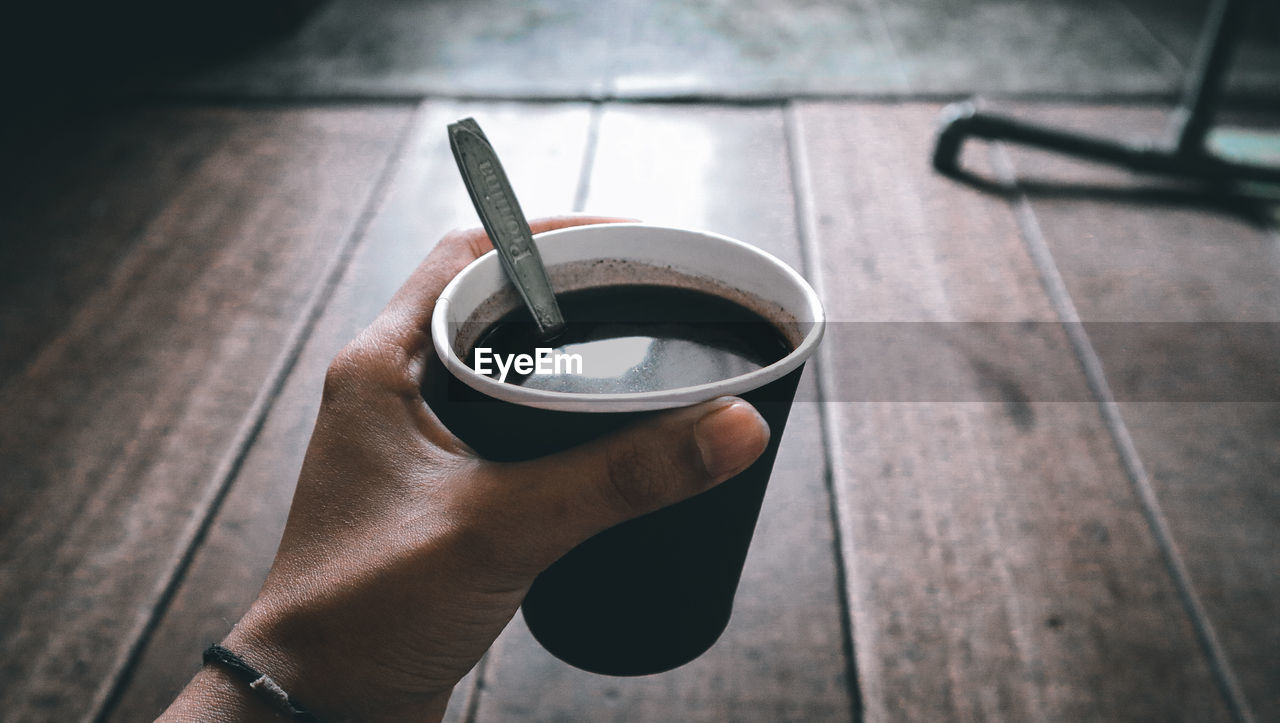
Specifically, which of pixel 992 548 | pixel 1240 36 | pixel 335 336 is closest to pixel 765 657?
pixel 992 548

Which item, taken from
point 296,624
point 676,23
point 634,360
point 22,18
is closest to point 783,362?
point 634,360

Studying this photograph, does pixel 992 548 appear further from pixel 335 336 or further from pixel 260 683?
pixel 335 336

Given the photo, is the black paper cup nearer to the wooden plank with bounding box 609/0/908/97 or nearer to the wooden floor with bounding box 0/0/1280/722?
the wooden floor with bounding box 0/0/1280/722

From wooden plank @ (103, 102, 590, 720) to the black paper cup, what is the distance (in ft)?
0.54

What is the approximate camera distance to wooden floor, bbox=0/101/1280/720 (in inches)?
26.9

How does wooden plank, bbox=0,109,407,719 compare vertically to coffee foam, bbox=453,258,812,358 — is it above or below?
below

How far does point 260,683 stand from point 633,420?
0.28 metres

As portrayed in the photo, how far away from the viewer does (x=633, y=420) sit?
1.42 ft

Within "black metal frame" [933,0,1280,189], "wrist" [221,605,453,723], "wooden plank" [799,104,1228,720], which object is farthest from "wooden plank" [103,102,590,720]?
"black metal frame" [933,0,1280,189]

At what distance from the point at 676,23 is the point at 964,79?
67cm

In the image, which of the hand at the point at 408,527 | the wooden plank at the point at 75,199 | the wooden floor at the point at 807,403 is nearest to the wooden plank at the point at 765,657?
the wooden floor at the point at 807,403

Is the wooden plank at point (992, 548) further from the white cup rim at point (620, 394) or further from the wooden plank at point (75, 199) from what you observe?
the wooden plank at point (75, 199)

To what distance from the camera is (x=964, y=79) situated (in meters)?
1.71

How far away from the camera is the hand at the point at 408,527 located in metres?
0.44
